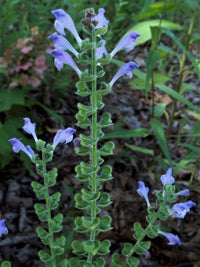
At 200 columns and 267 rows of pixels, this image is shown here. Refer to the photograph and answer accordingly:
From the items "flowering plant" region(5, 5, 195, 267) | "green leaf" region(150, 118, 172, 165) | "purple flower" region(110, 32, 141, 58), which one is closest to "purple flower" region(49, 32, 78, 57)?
"flowering plant" region(5, 5, 195, 267)

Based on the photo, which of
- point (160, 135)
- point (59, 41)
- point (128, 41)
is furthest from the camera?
point (160, 135)

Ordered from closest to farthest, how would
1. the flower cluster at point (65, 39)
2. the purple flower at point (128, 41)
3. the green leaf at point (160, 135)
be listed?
1. the flower cluster at point (65, 39)
2. the purple flower at point (128, 41)
3. the green leaf at point (160, 135)

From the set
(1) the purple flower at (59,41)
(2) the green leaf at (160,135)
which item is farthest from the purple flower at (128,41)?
(2) the green leaf at (160,135)

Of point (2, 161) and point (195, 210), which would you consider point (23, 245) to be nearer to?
point (2, 161)

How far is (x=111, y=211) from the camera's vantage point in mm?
3236

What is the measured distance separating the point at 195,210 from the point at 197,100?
9.83 ft

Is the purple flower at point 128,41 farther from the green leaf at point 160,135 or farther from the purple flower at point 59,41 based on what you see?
the green leaf at point 160,135

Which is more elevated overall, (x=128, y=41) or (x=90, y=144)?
(x=128, y=41)

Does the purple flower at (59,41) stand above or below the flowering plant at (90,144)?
above

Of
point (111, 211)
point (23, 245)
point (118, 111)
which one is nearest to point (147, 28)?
point (118, 111)

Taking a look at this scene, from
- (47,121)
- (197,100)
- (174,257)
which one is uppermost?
(197,100)

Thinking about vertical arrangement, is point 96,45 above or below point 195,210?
above

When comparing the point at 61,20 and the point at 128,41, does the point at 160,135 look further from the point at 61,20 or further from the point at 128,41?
the point at 61,20

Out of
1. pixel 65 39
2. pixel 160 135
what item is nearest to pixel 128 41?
pixel 65 39
